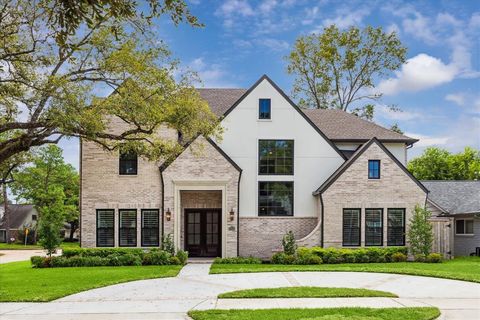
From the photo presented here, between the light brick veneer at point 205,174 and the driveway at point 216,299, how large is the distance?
5.56 meters

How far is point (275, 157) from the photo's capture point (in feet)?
72.6

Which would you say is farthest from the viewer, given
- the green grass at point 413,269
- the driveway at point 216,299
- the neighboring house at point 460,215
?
the neighboring house at point 460,215

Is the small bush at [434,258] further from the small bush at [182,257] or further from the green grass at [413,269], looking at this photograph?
the small bush at [182,257]

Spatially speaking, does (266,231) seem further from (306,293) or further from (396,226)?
(306,293)

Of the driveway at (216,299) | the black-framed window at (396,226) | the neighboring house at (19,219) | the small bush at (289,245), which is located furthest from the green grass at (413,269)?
the neighboring house at (19,219)

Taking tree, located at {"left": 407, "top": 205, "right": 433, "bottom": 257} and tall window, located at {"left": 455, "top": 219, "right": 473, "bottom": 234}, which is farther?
tall window, located at {"left": 455, "top": 219, "right": 473, "bottom": 234}

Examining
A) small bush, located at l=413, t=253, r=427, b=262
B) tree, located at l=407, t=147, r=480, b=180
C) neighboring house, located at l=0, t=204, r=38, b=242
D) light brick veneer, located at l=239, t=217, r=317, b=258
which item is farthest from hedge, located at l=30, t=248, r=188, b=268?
neighboring house, located at l=0, t=204, r=38, b=242

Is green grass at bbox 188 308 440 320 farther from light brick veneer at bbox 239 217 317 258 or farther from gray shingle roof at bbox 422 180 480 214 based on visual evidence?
gray shingle roof at bbox 422 180 480 214

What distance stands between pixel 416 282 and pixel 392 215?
789 cm

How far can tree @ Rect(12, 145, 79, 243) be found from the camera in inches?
1822

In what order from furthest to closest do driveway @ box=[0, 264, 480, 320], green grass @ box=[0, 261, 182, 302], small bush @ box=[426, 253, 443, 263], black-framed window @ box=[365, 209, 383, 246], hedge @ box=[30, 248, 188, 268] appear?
black-framed window @ box=[365, 209, 383, 246]
small bush @ box=[426, 253, 443, 263]
hedge @ box=[30, 248, 188, 268]
green grass @ box=[0, 261, 182, 302]
driveway @ box=[0, 264, 480, 320]

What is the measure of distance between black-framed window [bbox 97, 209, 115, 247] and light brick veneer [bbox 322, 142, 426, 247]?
10.0 m

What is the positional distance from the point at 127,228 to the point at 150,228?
1.09 metres

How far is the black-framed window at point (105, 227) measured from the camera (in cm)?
2112
